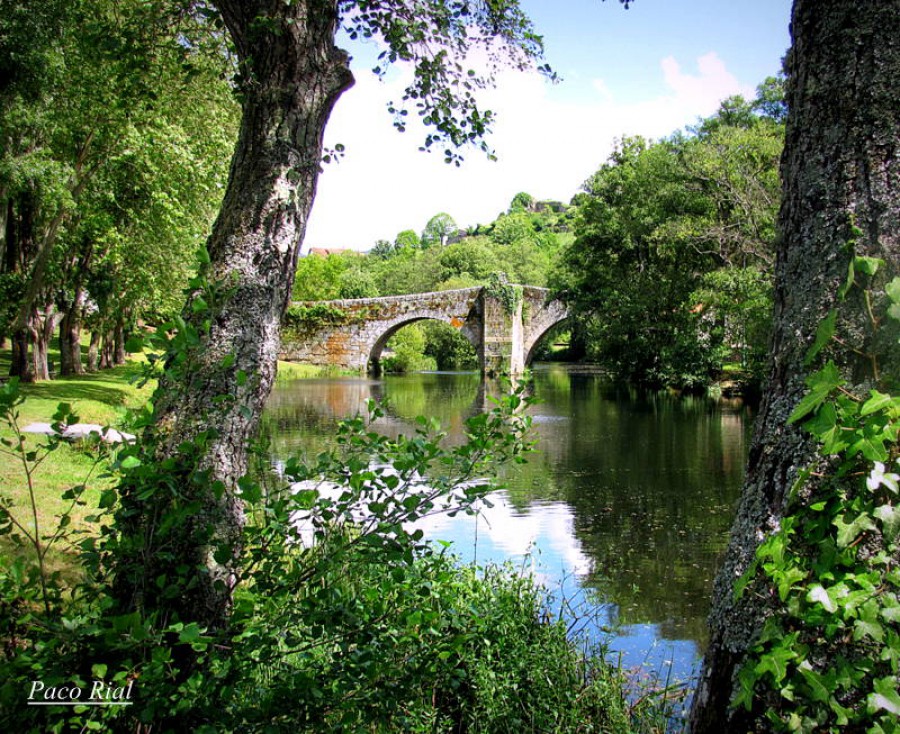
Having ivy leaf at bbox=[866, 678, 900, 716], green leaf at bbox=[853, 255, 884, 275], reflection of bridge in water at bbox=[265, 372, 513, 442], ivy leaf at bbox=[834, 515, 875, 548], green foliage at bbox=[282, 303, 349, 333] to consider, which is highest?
green foliage at bbox=[282, 303, 349, 333]

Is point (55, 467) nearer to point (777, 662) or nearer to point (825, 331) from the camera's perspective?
point (777, 662)

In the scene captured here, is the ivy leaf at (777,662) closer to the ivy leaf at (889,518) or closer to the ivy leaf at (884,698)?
the ivy leaf at (884,698)

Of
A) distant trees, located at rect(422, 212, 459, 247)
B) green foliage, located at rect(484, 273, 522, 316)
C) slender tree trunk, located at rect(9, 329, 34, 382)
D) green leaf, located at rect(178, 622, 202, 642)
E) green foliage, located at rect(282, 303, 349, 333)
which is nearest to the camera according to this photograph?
green leaf, located at rect(178, 622, 202, 642)

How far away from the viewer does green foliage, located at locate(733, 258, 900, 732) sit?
4.41ft

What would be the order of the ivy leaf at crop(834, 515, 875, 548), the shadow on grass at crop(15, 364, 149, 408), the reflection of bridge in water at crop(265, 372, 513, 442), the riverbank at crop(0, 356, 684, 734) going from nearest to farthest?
the ivy leaf at crop(834, 515, 875, 548)
the riverbank at crop(0, 356, 684, 734)
the shadow on grass at crop(15, 364, 149, 408)
the reflection of bridge in water at crop(265, 372, 513, 442)

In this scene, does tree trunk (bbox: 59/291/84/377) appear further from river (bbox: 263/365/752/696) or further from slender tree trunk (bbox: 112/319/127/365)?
river (bbox: 263/365/752/696)

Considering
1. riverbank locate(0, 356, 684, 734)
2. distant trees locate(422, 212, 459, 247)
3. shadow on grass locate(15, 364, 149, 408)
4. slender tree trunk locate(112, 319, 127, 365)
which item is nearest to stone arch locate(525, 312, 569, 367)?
slender tree trunk locate(112, 319, 127, 365)

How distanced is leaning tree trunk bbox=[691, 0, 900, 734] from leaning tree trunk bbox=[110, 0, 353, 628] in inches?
52.7

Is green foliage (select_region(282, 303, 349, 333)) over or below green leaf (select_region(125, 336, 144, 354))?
over

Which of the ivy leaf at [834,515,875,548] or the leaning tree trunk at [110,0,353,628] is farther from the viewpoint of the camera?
the leaning tree trunk at [110,0,353,628]

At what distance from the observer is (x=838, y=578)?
1440 mm

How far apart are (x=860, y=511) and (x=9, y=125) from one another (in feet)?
33.2

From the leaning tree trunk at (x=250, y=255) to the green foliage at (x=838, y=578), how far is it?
1406 mm

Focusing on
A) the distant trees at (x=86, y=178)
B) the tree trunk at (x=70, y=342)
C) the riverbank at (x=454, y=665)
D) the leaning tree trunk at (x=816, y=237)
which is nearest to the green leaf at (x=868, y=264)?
the leaning tree trunk at (x=816, y=237)
